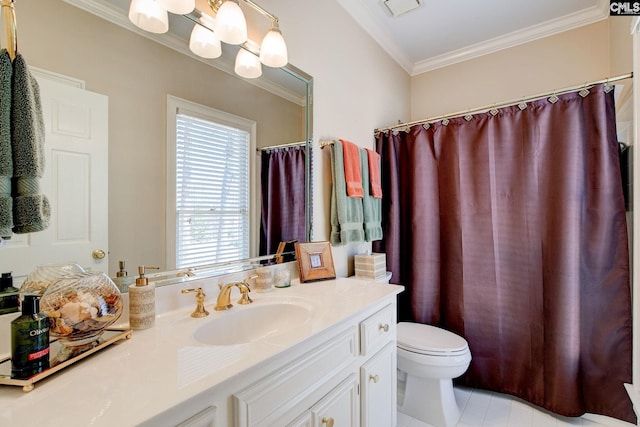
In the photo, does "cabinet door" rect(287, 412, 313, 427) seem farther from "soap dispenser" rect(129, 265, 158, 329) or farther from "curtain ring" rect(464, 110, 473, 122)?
"curtain ring" rect(464, 110, 473, 122)

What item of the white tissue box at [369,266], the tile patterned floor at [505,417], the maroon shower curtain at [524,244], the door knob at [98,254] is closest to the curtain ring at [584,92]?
the maroon shower curtain at [524,244]

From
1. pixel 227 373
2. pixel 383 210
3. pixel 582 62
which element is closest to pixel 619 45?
pixel 582 62

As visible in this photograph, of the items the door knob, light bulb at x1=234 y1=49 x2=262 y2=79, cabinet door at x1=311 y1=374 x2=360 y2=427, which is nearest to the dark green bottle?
the door knob

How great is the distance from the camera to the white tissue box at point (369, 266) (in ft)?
5.84

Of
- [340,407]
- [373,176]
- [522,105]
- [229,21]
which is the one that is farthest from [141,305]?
[522,105]

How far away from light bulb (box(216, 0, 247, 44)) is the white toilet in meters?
1.75

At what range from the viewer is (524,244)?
1.77 m

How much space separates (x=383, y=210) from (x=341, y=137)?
69 cm

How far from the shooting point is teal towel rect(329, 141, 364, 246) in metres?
1.63

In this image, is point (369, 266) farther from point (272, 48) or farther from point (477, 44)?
point (477, 44)

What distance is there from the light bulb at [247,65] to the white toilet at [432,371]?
5.37 feet

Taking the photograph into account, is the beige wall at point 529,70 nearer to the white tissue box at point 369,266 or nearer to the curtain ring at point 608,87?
the curtain ring at point 608,87

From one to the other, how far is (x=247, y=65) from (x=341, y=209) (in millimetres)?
851

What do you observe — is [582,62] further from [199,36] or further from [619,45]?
[199,36]
